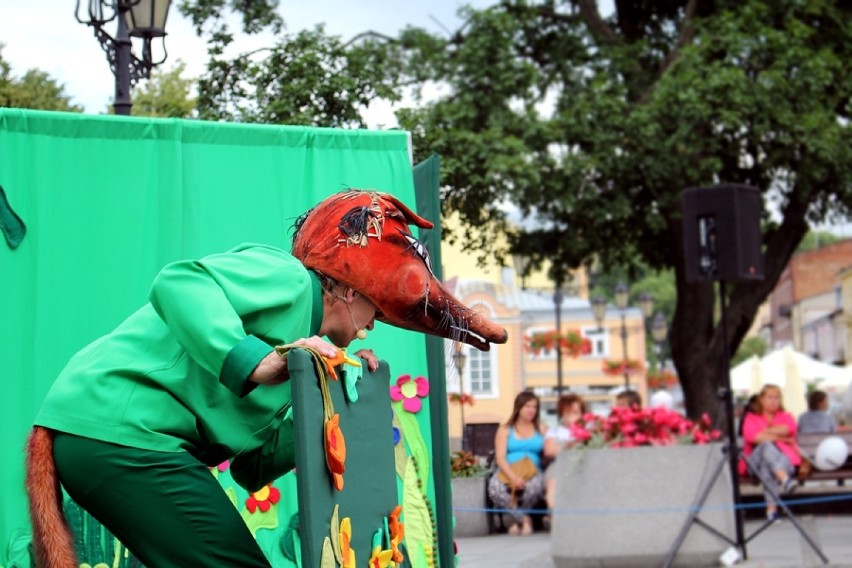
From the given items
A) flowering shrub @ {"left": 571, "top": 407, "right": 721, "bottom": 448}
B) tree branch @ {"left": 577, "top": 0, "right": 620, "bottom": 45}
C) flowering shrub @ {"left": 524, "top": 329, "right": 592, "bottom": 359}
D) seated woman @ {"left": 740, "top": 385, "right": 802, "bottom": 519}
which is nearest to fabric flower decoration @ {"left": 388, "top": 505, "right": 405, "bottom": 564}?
flowering shrub @ {"left": 571, "top": 407, "right": 721, "bottom": 448}

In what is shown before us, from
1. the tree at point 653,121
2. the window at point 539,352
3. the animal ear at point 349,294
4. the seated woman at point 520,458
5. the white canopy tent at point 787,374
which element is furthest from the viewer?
the white canopy tent at point 787,374

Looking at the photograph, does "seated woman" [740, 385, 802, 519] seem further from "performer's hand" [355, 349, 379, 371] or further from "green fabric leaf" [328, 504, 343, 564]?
"green fabric leaf" [328, 504, 343, 564]

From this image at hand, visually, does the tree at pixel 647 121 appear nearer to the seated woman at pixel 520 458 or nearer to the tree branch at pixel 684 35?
the tree branch at pixel 684 35

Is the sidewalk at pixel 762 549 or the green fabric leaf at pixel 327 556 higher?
the green fabric leaf at pixel 327 556

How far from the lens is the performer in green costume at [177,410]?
116 inches

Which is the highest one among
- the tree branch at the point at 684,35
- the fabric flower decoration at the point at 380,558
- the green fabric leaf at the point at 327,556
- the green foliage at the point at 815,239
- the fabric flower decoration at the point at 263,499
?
the green foliage at the point at 815,239

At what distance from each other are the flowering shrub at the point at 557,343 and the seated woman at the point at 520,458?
462 inches

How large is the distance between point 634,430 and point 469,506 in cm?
134

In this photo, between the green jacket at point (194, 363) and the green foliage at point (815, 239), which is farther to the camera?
the green foliage at point (815, 239)

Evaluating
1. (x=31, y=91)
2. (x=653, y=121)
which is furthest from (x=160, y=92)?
(x=653, y=121)

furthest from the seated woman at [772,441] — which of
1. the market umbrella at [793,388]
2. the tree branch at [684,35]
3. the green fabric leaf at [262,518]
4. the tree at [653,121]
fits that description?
the market umbrella at [793,388]

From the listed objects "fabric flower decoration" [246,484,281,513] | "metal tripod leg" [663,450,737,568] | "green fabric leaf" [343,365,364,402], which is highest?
"green fabric leaf" [343,365,364,402]

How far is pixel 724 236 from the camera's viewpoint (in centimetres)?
1066

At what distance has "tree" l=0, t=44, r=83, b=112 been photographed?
29.2 ft
